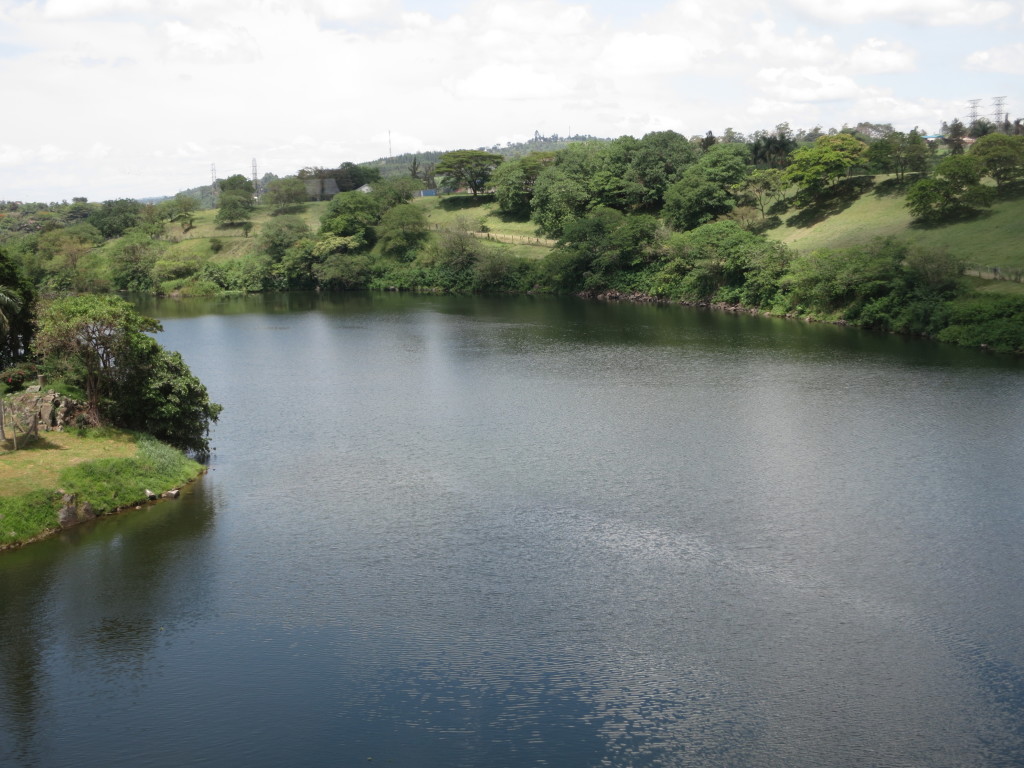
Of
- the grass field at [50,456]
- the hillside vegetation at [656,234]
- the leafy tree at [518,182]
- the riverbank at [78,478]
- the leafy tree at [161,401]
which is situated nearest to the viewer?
the riverbank at [78,478]

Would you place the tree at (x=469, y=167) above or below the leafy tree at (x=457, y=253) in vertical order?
above

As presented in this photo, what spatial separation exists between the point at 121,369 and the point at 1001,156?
76.0 metres

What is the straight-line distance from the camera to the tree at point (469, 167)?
5241 inches

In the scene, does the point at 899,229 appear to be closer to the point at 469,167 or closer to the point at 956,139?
the point at 956,139

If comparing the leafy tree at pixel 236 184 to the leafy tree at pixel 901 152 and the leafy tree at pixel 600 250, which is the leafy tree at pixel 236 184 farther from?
the leafy tree at pixel 901 152

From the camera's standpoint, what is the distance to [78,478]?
32.8 metres

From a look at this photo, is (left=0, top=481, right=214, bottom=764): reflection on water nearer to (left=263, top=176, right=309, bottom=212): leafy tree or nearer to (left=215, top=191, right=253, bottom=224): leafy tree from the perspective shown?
(left=215, top=191, right=253, bottom=224): leafy tree

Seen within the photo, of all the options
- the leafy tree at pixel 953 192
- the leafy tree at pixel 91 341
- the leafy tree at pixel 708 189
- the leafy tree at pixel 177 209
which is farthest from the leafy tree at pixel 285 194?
the leafy tree at pixel 91 341

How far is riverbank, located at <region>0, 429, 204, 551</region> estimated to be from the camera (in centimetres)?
3058

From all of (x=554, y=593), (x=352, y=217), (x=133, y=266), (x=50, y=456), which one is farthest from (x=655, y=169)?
(x=554, y=593)

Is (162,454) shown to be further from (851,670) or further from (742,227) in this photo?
(742,227)

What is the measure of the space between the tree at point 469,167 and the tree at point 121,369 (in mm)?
98804

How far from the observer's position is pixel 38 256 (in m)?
122

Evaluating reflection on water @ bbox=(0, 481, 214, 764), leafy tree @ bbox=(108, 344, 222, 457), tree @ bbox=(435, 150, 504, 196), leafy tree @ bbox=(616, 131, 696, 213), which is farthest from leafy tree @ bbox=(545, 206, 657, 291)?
reflection on water @ bbox=(0, 481, 214, 764)
